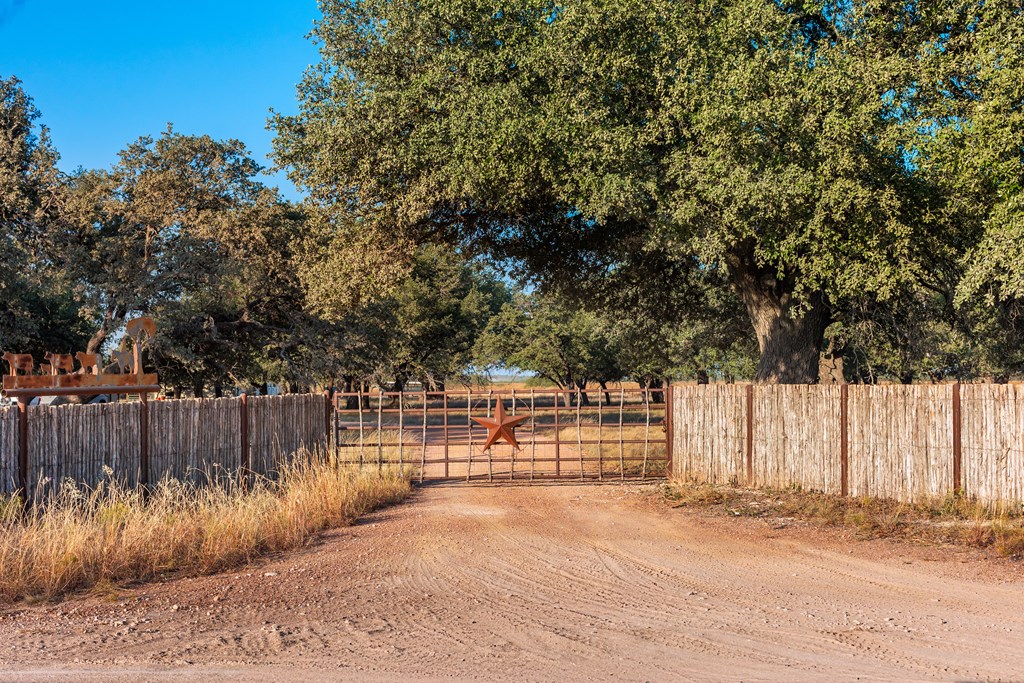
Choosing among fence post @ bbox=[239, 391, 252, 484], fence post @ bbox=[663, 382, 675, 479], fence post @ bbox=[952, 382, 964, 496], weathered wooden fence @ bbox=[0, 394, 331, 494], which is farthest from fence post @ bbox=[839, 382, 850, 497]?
fence post @ bbox=[239, 391, 252, 484]

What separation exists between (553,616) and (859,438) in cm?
802

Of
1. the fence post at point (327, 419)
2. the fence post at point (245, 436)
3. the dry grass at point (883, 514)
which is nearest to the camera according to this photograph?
the dry grass at point (883, 514)

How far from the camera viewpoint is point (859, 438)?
14492mm

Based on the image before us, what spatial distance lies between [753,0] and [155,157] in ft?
62.4

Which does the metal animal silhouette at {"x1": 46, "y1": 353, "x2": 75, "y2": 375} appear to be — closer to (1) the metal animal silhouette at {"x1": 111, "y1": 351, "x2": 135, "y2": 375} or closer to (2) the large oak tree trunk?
(1) the metal animal silhouette at {"x1": 111, "y1": 351, "x2": 135, "y2": 375}

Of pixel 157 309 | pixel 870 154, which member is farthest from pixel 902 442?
pixel 157 309

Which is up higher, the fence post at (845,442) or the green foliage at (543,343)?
the green foliage at (543,343)

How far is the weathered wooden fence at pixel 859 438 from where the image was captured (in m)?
12.7

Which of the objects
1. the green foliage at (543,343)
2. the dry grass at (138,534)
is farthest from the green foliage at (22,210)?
the green foliage at (543,343)

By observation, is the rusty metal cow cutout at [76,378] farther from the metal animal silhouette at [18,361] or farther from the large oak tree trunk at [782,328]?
the large oak tree trunk at [782,328]

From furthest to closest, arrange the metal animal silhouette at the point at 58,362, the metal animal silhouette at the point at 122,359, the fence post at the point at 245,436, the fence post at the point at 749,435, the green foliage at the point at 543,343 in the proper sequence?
the green foliage at the point at 543,343
the fence post at the point at 749,435
the fence post at the point at 245,436
the metal animal silhouette at the point at 122,359
the metal animal silhouette at the point at 58,362

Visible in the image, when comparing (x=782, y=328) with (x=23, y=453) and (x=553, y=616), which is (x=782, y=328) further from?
(x=23, y=453)

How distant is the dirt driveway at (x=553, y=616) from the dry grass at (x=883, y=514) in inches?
22.9

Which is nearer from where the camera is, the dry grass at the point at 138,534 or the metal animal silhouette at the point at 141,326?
the dry grass at the point at 138,534
